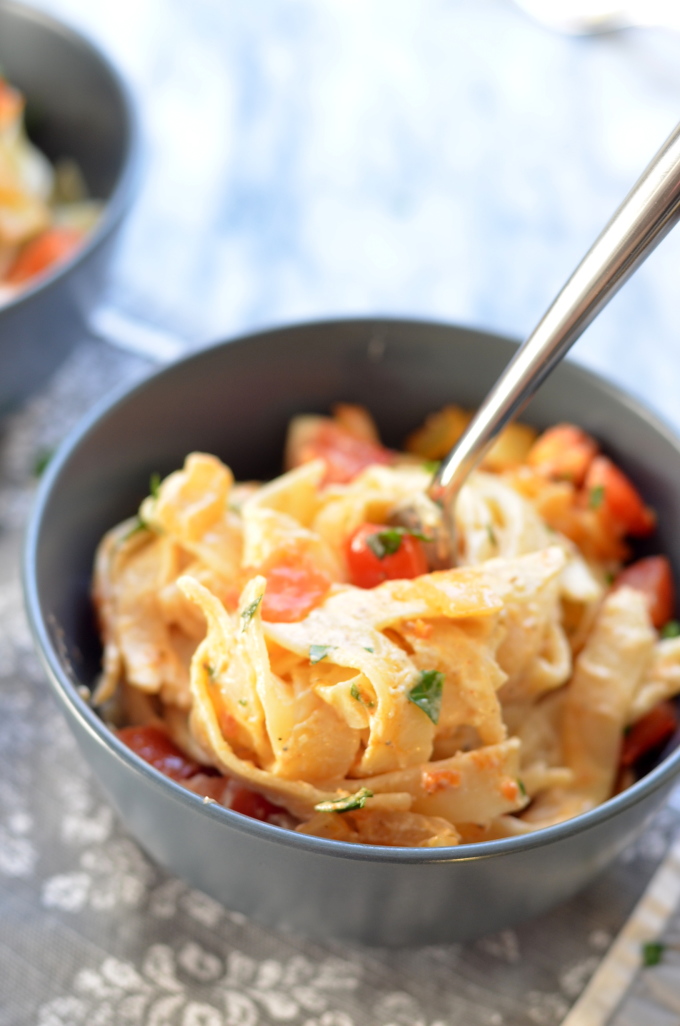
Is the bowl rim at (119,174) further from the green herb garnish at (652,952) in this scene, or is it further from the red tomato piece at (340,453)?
the green herb garnish at (652,952)

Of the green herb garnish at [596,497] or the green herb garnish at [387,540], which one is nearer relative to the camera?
the green herb garnish at [387,540]

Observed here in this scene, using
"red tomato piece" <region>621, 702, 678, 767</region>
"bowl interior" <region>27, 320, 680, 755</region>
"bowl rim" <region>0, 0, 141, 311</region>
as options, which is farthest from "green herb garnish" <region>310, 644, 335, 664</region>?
"bowl rim" <region>0, 0, 141, 311</region>

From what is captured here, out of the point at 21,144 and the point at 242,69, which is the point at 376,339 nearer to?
the point at 21,144

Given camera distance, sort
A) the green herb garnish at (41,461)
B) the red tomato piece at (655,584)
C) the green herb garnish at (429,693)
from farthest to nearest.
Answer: the green herb garnish at (41,461), the red tomato piece at (655,584), the green herb garnish at (429,693)

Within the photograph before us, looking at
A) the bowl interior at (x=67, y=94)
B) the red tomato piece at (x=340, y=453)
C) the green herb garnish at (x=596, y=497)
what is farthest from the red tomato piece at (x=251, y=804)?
the bowl interior at (x=67, y=94)

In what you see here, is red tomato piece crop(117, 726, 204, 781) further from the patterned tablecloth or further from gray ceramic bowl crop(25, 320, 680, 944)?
the patterned tablecloth

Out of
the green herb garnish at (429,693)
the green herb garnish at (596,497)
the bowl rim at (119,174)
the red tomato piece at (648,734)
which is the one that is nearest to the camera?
the green herb garnish at (429,693)

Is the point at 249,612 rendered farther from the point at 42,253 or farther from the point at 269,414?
the point at 42,253

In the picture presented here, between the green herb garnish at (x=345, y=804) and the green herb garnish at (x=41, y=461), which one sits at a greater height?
the green herb garnish at (x=345, y=804)
